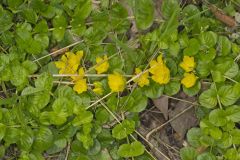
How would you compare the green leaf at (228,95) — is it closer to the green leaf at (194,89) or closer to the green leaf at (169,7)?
the green leaf at (194,89)

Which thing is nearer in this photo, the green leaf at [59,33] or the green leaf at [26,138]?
the green leaf at [26,138]

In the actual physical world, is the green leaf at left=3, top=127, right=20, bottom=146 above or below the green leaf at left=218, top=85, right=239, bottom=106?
below

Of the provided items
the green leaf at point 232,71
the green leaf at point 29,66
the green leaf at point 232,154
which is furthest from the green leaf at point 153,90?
the green leaf at point 29,66

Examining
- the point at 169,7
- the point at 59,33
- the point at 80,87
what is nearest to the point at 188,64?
the point at 169,7

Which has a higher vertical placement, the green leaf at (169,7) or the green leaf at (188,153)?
the green leaf at (169,7)

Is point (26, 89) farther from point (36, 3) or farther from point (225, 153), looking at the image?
point (225, 153)

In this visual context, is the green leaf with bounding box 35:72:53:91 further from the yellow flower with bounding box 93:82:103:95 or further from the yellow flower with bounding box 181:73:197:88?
the yellow flower with bounding box 181:73:197:88

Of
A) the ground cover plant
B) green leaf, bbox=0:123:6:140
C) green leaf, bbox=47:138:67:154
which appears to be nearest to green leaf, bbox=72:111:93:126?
the ground cover plant
